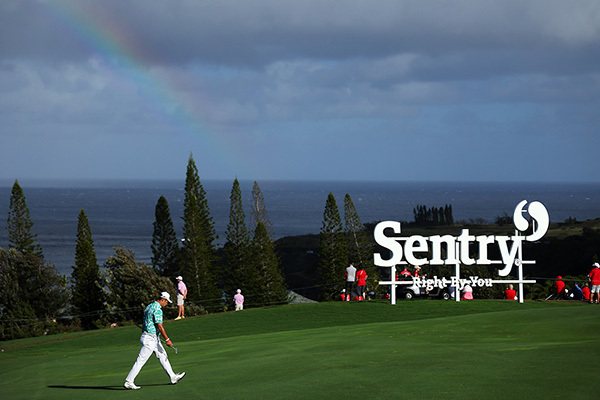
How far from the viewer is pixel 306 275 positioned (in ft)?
360

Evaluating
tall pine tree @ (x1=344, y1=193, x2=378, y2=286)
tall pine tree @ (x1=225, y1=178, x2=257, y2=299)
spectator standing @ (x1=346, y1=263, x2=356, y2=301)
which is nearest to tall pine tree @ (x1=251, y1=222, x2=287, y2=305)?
tall pine tree @ (x1=225, y1=178, x2=257, y2=299)

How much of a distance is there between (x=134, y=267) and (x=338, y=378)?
36.7 m

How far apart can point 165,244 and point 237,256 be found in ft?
21.9

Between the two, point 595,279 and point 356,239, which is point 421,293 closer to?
point 595,279

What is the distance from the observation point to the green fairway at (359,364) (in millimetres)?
11977

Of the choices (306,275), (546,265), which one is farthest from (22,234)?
(546,265)

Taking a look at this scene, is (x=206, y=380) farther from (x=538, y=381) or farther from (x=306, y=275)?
(x=306, y=275)

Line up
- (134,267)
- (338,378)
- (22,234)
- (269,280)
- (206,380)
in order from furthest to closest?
(22,234), (269,280), (134,267), (206,380), (338,378)

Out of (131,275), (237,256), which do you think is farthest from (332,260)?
(131,275)

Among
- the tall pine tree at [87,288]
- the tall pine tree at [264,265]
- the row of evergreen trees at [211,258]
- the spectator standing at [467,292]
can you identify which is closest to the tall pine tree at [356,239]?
the row of evergreen trees at [211,258]

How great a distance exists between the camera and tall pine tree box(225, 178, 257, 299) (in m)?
58.4

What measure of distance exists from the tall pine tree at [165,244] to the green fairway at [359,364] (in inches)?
1434

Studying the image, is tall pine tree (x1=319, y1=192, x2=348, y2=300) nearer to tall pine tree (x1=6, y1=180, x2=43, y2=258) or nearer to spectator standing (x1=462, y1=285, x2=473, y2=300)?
spectator standing (x1=462, y1=285, x2=473, y2=300)

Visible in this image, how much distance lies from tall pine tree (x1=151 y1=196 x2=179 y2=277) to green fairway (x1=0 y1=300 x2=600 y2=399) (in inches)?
1434
